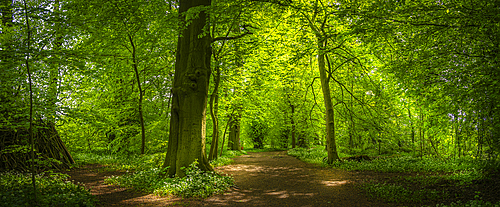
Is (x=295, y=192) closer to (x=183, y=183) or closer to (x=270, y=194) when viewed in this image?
(x=270, y=194)

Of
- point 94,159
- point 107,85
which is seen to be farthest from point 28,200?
point 107,85

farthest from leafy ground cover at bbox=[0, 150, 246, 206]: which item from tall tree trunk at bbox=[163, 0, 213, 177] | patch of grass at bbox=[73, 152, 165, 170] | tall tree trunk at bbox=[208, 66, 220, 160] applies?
tall tree trunk at bbox=[208, 66, 220, 160]

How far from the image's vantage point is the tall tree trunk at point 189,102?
7.77m

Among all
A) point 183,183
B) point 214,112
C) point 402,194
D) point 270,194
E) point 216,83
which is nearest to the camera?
point 402,194

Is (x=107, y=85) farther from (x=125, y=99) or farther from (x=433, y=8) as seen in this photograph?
(x=433, y=8)

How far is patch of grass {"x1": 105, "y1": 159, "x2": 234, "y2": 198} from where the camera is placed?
6.54 metres

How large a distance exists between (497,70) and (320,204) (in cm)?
408

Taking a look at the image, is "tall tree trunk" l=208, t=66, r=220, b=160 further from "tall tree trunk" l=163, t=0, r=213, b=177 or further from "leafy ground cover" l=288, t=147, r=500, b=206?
"leafy ground cover" l=288, t=147, r=500, b=206

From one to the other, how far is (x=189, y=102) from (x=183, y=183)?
2435mm

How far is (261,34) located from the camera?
1179cm

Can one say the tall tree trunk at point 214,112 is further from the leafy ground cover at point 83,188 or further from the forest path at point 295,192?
the leafy ground cover at point 83,188

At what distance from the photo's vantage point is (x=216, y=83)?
38.3ft

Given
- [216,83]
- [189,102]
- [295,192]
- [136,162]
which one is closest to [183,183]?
[189,102]

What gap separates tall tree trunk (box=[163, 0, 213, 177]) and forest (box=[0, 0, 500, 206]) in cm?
4
